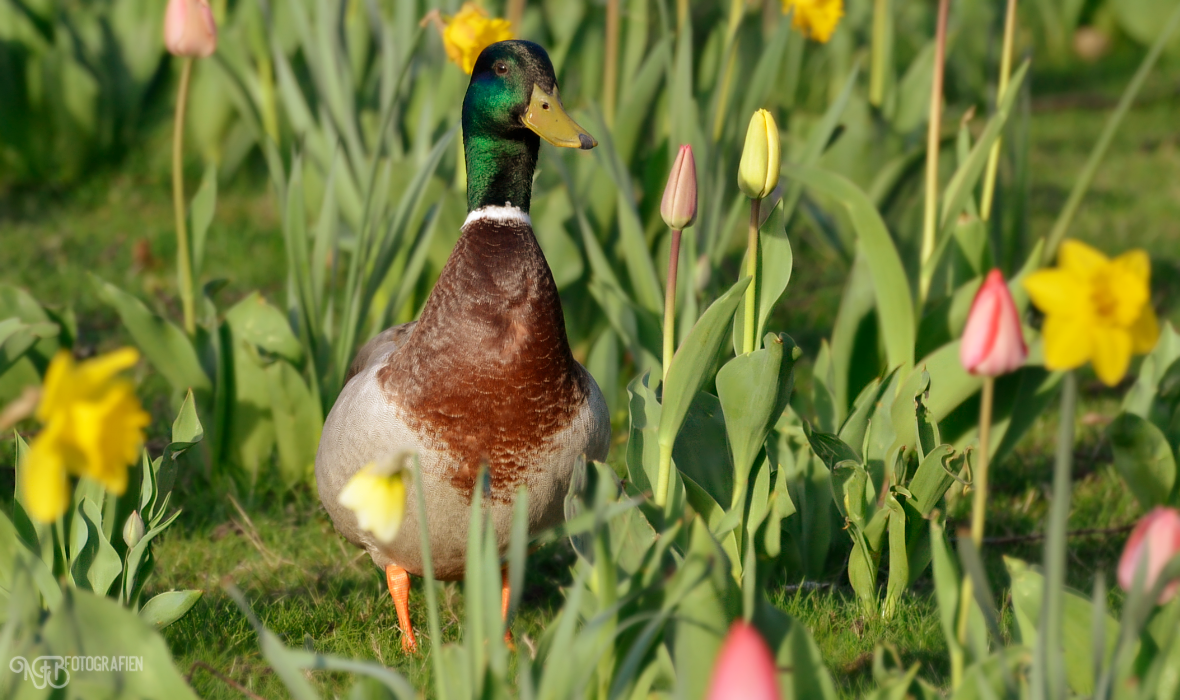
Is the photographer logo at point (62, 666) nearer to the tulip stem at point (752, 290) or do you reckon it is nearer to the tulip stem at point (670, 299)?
the tulip stem at point (670, 299)

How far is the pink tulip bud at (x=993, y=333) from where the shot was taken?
155 centimetres

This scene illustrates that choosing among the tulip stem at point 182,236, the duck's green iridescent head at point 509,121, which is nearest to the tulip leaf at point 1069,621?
the duck's green iridescent head at point 509,121

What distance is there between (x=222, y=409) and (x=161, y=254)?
6.82ft

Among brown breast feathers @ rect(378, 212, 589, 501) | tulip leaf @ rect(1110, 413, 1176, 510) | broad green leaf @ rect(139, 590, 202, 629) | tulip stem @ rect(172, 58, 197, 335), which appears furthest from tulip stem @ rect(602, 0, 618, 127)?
broad green leaf @ rect(139, 590, 202, 629)

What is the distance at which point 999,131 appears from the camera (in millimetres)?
3094

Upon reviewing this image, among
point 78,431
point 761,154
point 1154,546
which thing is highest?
point 761,154

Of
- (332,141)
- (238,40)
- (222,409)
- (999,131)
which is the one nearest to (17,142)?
(238,40)

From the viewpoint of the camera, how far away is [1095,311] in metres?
1.43

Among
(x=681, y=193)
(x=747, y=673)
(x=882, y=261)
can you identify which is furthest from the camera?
(x=882, y=261)

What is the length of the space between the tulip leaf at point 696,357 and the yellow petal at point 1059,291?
703mm

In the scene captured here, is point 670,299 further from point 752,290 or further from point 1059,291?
point 1059,291

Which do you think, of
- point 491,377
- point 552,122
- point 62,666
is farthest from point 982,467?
point 62,666

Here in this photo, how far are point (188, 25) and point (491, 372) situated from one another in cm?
126

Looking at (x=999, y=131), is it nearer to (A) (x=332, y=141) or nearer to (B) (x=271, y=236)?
(A) (x=332, y=141)
